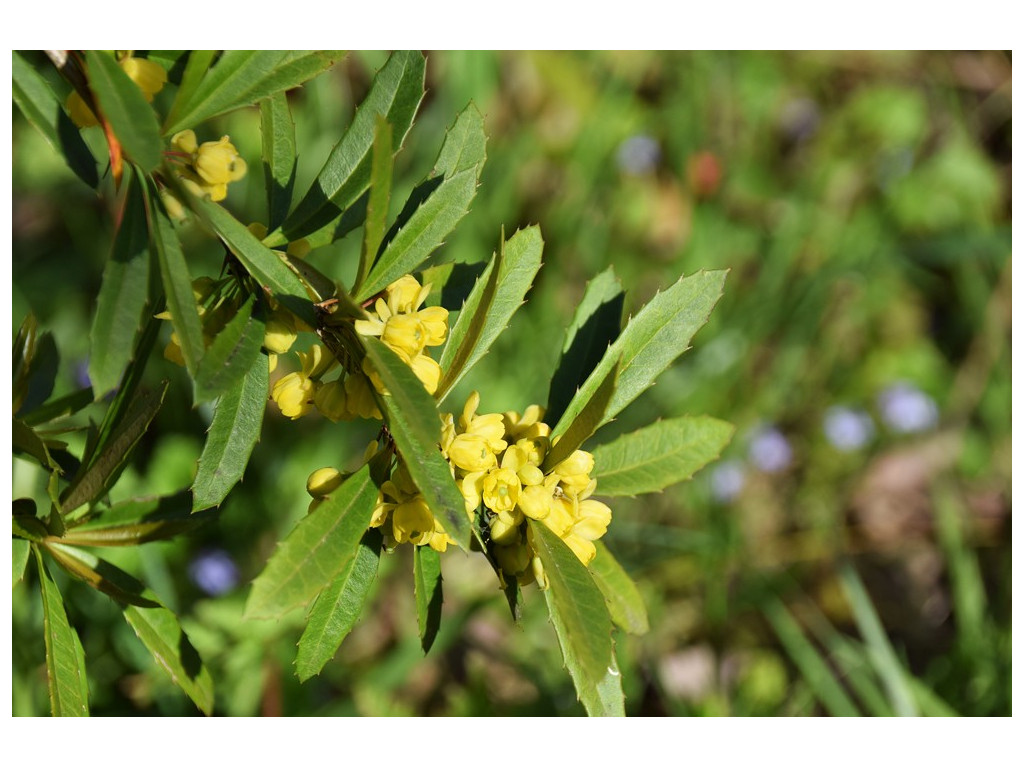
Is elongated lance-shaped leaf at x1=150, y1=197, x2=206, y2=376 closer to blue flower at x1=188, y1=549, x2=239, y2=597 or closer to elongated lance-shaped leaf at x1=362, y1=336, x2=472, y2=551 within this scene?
elongated lance-shaped leaf at x1=362, y1=336, x2=472, y2=551

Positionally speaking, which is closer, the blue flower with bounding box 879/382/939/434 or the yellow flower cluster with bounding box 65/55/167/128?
the yellow flower cluster with bounding box 65/55/167/128

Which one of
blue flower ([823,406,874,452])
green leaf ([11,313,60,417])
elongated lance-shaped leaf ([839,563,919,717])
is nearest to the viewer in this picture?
green leaf ([11,313,60,417])

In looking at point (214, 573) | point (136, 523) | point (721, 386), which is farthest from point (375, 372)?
point (721, 386)

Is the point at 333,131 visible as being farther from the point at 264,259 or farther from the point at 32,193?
the point at 264,259

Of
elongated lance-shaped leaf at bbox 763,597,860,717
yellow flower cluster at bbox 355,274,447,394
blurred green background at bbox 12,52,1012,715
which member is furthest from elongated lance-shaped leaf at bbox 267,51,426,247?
elongated lance-shaped leaf at bbox 763,597,860,717

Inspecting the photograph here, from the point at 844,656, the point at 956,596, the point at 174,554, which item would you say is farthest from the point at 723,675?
the point at 174,554

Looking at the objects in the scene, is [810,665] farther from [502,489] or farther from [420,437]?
[420,437]
